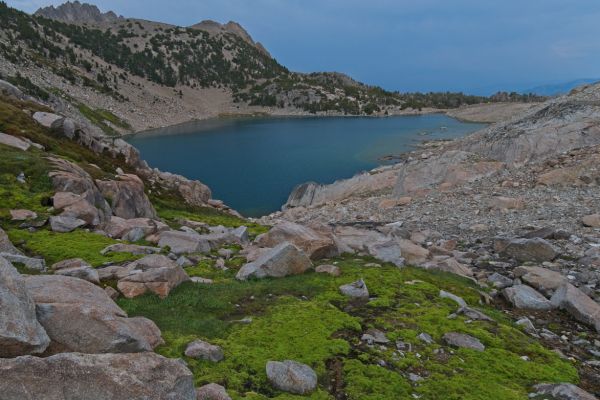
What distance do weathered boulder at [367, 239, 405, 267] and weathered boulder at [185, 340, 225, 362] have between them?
1205cm

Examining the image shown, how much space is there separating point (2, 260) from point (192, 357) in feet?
14.7

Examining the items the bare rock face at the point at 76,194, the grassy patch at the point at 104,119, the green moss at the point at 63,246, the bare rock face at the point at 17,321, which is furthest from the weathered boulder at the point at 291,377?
the grassy patch at the point at 104,119

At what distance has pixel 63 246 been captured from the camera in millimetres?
17328

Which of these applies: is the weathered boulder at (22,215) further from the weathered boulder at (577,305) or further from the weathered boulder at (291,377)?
the weathered boulder at (577,305)

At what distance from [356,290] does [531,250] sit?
12.8m

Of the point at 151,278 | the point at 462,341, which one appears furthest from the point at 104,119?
the point at 462,341

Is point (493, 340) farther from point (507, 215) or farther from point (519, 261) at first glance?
point (507, 215)

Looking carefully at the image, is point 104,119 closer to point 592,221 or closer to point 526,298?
point 592,221

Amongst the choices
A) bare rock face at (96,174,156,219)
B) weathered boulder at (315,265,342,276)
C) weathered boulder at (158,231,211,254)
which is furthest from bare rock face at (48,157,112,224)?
weathered boulder at (315,265,342,276)

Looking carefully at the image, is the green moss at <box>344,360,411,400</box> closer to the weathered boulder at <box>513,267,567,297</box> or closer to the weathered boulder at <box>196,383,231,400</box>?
the weathered boulder at <box>196,383,231,400</box>

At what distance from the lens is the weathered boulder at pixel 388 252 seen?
2128 centimetres

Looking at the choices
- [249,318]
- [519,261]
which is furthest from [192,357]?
[519,261]

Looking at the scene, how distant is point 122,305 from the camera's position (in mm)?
13227

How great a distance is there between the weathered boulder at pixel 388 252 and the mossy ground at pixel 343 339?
13.3 feet
